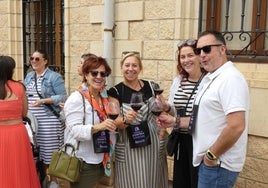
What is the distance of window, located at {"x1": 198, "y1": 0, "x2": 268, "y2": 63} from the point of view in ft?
14.7

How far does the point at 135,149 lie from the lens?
374 centimetres

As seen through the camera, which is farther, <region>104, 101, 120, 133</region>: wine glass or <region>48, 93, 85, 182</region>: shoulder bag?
<region>48, 93, 85, 182</region>: shoulder bag

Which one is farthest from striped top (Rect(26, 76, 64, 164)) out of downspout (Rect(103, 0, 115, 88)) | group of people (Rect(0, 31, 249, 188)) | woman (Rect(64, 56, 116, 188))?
woman (Rect(64, 56, 116, 188))

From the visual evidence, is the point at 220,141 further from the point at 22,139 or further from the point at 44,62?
the point at 44,62

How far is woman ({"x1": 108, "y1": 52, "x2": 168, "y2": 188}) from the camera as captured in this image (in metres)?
3.70

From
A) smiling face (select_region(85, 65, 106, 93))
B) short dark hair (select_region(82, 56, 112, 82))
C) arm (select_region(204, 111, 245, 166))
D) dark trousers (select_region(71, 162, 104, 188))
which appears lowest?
dark trousers (select_region(71, 162, 104, 188))

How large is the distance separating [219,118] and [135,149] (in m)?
1.20

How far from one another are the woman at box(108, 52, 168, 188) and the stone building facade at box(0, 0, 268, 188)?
1.20m

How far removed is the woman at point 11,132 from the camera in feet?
13.4

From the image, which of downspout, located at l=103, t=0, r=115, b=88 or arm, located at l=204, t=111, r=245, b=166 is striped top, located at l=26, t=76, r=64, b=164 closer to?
downspout, located at l=103, t=0, r=115, b=88

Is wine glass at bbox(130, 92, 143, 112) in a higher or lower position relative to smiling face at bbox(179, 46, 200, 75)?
lower

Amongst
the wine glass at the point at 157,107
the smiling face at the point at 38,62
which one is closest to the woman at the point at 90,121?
the wine glass at the point at 157,107

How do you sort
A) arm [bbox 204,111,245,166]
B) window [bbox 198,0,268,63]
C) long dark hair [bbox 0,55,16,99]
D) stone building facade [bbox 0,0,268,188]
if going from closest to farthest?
arm [bbox 204,111,245,166] < long dark hair [bbox 0,55,16,99] < stone building facade [bbox 0,0,268,188] < window [bbox 198,0,268,63]

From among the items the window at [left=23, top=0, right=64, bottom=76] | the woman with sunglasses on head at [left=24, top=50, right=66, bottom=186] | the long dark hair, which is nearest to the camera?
the long dark hair
